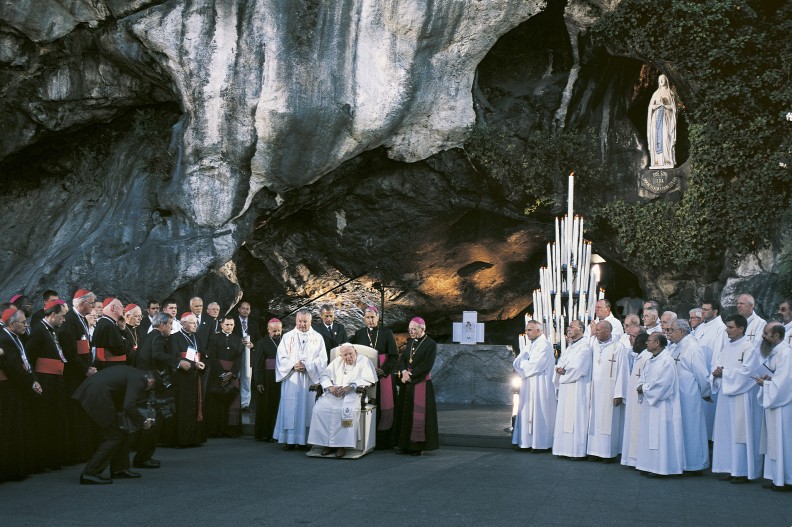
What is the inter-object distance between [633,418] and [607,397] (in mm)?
702

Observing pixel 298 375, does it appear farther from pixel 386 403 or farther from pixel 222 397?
pixel 222 397

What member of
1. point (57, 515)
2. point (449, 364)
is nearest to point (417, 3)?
point (449, 364)

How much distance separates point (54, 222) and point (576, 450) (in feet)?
35.9

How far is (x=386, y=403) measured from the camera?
11.2 m

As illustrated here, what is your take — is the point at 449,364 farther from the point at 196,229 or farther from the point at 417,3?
the point at 417,3

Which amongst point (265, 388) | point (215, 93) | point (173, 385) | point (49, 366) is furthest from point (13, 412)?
point (215, 93)

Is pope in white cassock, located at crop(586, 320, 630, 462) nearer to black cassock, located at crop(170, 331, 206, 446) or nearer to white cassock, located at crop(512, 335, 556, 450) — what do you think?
white cassock, located at crop(512, 335, 556, 450)

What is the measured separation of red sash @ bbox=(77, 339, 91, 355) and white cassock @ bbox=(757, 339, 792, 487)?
23.2 feet

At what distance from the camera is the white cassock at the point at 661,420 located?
9.31 metres

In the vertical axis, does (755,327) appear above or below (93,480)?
above

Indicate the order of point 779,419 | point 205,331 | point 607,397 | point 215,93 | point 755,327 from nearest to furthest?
point 779,419
point 607,397
point 755,327
point 205,331
point 215,93

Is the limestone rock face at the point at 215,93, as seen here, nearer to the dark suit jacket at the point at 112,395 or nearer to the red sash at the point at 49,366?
the red sash at the point at 49,366

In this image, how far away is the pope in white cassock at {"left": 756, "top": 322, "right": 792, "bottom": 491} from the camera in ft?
28.0

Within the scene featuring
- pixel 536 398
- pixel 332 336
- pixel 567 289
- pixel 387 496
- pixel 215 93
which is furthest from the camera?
pixel 215 93
